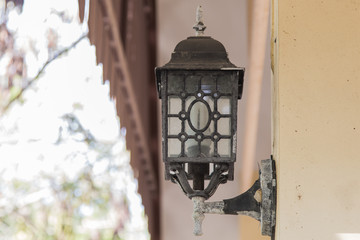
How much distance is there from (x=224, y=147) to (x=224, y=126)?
0.06m

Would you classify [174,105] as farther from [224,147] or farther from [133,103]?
[133,103]

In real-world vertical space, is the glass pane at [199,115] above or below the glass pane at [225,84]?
below

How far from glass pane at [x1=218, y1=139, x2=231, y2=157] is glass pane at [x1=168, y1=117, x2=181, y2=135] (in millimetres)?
117

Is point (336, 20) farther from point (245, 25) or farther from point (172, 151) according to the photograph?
point (245, 25)

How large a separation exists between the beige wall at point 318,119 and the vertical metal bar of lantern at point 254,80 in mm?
1955

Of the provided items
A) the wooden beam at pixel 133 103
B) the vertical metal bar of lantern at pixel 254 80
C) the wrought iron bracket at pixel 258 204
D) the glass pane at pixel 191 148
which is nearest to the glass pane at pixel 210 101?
the glass pane at pixel 191 148

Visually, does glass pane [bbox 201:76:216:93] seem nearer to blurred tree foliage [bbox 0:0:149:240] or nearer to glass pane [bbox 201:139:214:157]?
glass pane [bbox 201:139:214:157]

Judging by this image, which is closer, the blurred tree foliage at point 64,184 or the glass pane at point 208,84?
the glass pane at point 208,84

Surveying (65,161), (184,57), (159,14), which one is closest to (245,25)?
(159,14)

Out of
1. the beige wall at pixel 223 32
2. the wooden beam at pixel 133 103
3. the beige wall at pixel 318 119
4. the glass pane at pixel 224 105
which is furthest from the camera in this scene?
the beige wall at pixel 223 32

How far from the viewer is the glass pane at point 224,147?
225 cm

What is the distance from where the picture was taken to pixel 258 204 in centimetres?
228

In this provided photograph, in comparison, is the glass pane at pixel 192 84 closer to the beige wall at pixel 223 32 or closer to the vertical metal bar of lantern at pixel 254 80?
the vertical metal bar of lantern at pixel 254 80

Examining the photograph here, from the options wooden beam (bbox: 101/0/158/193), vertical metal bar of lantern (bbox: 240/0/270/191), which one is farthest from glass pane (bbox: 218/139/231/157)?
vertical metal bar of lantern (bbox: 240/0/270/191)
